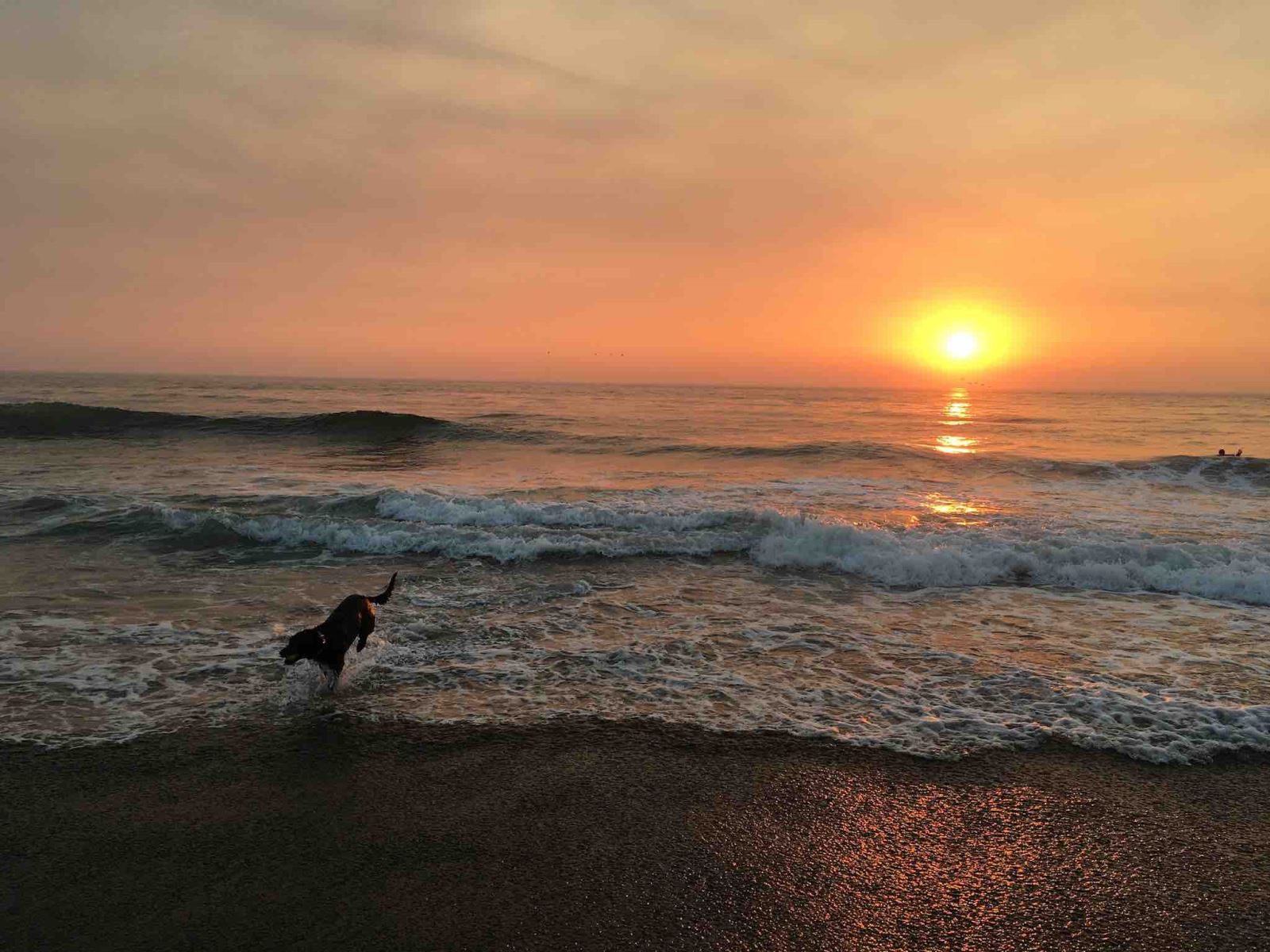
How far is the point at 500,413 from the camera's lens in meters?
42.7

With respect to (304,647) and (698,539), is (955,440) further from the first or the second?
(304,647)

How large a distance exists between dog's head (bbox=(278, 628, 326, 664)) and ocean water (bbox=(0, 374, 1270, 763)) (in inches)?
17.2

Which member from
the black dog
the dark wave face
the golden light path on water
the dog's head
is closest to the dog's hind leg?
the black dog

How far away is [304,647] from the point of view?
5.91 m

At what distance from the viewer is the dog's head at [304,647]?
5.84 meters

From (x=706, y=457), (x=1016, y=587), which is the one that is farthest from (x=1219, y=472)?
(x=1016, y=587)

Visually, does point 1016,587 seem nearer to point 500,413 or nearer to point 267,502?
point 267,502

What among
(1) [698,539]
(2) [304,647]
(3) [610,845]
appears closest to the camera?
(3) [610,845]

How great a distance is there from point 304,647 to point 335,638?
35cm

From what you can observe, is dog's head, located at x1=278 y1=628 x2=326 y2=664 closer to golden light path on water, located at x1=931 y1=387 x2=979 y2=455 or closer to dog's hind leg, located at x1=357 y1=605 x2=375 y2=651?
dog's hind leg, located at x1=357 y1=605 x2=375 y2=651

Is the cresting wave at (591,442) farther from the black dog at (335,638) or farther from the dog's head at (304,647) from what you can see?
the dog's head at (304,647)

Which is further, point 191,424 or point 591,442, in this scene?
point 191,424

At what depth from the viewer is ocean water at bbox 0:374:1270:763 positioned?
19.9 feet

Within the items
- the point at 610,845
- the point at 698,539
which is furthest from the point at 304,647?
the point at 698,539
